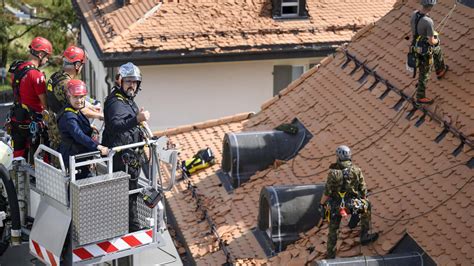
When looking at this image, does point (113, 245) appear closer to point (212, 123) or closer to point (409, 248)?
point (409, 248)

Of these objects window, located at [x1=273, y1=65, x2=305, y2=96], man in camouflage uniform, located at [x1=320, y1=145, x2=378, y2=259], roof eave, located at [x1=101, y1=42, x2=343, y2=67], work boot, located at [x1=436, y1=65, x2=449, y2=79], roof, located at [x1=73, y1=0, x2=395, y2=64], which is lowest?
window, located at [x1=273, y1=65, x2=305, y2=96]

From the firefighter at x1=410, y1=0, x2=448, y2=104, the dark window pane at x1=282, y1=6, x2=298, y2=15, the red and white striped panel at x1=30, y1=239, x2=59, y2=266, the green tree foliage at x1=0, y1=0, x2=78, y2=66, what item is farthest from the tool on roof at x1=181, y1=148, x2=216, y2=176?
the green tree foliage at x1=0, y1=0, x2=78, y2=66

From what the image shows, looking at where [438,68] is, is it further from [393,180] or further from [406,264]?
[406,264]

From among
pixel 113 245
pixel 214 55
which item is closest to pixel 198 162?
pixel 113 245

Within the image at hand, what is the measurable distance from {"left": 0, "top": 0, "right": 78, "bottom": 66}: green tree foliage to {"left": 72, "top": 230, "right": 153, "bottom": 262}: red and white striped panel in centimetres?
2669

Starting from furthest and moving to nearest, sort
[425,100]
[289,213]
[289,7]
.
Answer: [289,7] → [425,100] → [289,213]

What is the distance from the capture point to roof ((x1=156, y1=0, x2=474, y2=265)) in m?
10.7

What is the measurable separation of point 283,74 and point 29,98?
530 inches

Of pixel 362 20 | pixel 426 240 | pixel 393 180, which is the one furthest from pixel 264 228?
pixel 362 20

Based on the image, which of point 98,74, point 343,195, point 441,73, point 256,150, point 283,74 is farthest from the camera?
point 98,74

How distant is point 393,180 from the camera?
11.8 metres

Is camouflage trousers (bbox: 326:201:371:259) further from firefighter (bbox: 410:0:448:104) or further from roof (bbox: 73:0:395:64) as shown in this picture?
roof (bbox: 73:0:395:64)

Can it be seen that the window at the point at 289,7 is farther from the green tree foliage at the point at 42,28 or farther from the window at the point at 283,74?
the green tree foliage at the point at 42,28

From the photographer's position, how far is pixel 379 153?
499 inches
